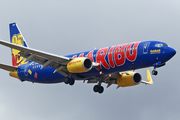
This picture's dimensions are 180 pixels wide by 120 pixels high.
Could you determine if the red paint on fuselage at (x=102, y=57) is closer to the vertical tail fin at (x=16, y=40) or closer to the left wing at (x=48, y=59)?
the left wing at (x=48, y=59)

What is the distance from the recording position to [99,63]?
48.8m

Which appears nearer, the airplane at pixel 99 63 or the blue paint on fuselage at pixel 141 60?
the blue paint on fuselage at pixel 141 60

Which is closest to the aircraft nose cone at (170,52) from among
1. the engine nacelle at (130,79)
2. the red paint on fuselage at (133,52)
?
the red paint on fuselage at (133,52)

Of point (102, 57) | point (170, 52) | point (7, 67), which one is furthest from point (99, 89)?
point (170, 52)

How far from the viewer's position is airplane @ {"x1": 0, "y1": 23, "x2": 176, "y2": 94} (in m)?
45.5

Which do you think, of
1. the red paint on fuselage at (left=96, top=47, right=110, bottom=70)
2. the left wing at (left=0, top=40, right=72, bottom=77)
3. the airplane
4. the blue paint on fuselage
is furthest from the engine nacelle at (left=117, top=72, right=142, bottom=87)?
the left wing at (left=0, top=40, right=72, bottom=77)

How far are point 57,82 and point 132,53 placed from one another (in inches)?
Answer: 514

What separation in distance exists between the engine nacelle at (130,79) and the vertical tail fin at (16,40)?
16615 mm

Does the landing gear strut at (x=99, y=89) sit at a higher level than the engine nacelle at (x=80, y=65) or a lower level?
lower

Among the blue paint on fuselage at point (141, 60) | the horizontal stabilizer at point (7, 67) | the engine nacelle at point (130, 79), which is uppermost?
the horizontal stabilizer at point (7, 67)

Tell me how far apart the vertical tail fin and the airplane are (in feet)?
15.0

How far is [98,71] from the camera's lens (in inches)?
1928

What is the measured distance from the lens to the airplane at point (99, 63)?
149 ft

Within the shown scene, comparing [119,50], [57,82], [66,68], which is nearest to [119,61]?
[119,50]
